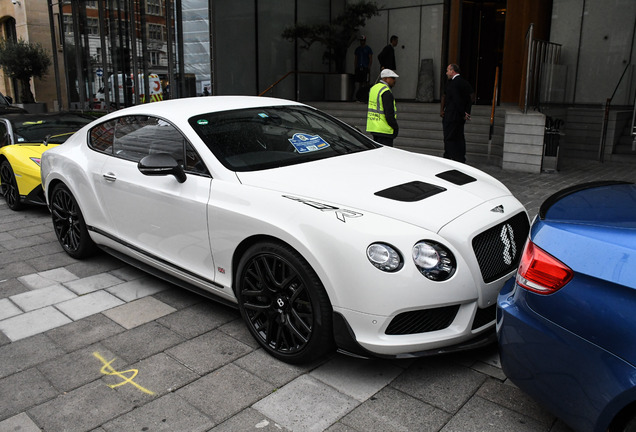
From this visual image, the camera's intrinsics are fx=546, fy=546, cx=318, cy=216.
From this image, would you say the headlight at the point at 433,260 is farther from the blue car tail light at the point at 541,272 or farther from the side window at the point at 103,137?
the side window at the point at 103,137

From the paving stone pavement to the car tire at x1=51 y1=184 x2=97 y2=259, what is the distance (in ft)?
2.65

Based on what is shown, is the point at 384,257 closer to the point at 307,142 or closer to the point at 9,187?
the point at 307,142

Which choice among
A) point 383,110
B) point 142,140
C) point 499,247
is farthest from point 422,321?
point 383,110

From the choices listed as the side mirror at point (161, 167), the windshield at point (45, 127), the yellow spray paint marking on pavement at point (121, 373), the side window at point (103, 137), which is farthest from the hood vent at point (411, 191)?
the windshield at point (45, 127)

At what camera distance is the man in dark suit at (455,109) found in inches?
343

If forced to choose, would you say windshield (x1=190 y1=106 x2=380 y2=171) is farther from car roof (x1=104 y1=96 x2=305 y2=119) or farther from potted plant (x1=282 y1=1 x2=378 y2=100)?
potted plant (x1=282 y1=1 x2=378 y2=100)

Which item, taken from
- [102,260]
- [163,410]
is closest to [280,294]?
[163,410]

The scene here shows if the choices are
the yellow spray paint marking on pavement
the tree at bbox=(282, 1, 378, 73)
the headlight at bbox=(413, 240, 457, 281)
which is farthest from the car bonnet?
the tree at bbox=(282, 1, 378, 73)

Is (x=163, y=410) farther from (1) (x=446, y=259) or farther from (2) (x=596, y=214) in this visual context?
(2) (x=596, y=214)

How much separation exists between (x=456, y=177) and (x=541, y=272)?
1.66 metres

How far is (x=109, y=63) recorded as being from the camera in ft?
64.3

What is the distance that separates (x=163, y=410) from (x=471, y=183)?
2.43m

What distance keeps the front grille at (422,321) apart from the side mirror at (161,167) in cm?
185

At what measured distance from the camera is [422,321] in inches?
117
